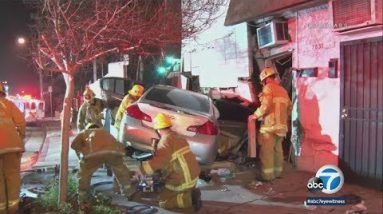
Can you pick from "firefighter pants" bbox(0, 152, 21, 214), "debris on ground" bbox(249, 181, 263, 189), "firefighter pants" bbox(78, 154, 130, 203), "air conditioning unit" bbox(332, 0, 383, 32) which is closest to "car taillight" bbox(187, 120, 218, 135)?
"debris on ground" bbox(249, 181, 263, 189)

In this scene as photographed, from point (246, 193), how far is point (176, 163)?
1.48 m

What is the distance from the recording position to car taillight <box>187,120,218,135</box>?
7.37 meters

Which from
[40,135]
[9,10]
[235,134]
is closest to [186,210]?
[235,134]

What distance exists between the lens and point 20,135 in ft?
20.2

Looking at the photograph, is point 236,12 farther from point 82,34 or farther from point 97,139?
point 97,139

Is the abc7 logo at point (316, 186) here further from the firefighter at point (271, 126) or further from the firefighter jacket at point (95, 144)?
the firefighter jacket at point (95, 144)

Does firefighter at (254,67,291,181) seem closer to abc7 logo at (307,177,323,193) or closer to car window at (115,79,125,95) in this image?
abc7 logo at (307,177,323,193)

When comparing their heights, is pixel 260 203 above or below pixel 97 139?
below

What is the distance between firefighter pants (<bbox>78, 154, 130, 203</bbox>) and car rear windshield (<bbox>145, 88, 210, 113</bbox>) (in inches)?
73.6

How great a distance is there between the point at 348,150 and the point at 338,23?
1.85 metres

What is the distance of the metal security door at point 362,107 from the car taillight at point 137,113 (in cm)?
300

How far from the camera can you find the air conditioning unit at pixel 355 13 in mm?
5934

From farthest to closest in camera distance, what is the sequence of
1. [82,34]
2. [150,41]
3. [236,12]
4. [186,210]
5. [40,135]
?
[40,135]
[236,12]
[150,41]
[82,34]
[186,210]

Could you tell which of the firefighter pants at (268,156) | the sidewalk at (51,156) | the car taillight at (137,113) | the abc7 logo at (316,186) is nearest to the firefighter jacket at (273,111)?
the firefighter pants at (268,156)
